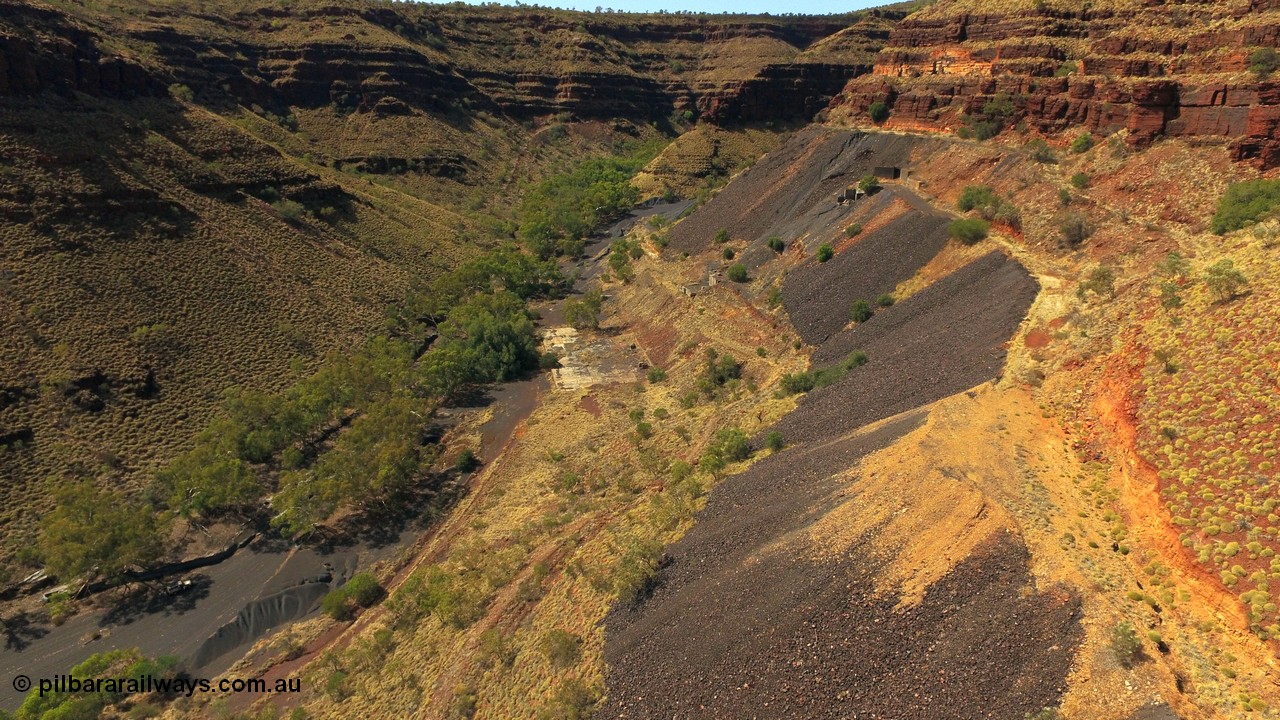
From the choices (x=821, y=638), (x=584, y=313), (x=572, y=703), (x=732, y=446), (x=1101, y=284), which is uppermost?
(x=1101, y=284)

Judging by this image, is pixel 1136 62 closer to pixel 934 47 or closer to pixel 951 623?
pixel 934 47

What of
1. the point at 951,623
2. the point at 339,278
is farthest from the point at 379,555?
the point at 339,278

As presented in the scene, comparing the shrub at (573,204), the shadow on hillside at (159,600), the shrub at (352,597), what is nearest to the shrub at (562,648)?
the shrub at (352,597)

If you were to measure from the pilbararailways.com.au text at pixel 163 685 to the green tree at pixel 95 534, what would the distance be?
15.8 feet

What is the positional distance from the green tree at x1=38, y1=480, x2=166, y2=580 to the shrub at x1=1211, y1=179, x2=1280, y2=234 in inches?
2047

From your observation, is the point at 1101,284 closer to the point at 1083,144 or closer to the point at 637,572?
the point at 1083,144

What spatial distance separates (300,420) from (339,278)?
70.3 feet

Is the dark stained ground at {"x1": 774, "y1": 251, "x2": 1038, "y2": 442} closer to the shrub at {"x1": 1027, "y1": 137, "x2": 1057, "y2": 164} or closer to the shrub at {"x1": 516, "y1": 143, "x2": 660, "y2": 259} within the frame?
the shrub at {"x1": 1027, "y1": 137, "x2": 1057, "y2": 164}

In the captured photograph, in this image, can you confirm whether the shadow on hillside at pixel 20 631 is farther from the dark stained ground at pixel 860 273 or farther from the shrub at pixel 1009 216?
the shrub at pixel 1009 216

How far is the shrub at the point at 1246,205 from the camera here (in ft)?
96.1

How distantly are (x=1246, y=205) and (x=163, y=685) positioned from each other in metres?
50.9

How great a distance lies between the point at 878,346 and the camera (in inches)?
1454

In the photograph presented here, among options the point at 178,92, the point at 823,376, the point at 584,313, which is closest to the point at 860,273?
the point at 823,376

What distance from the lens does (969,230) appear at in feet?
133
